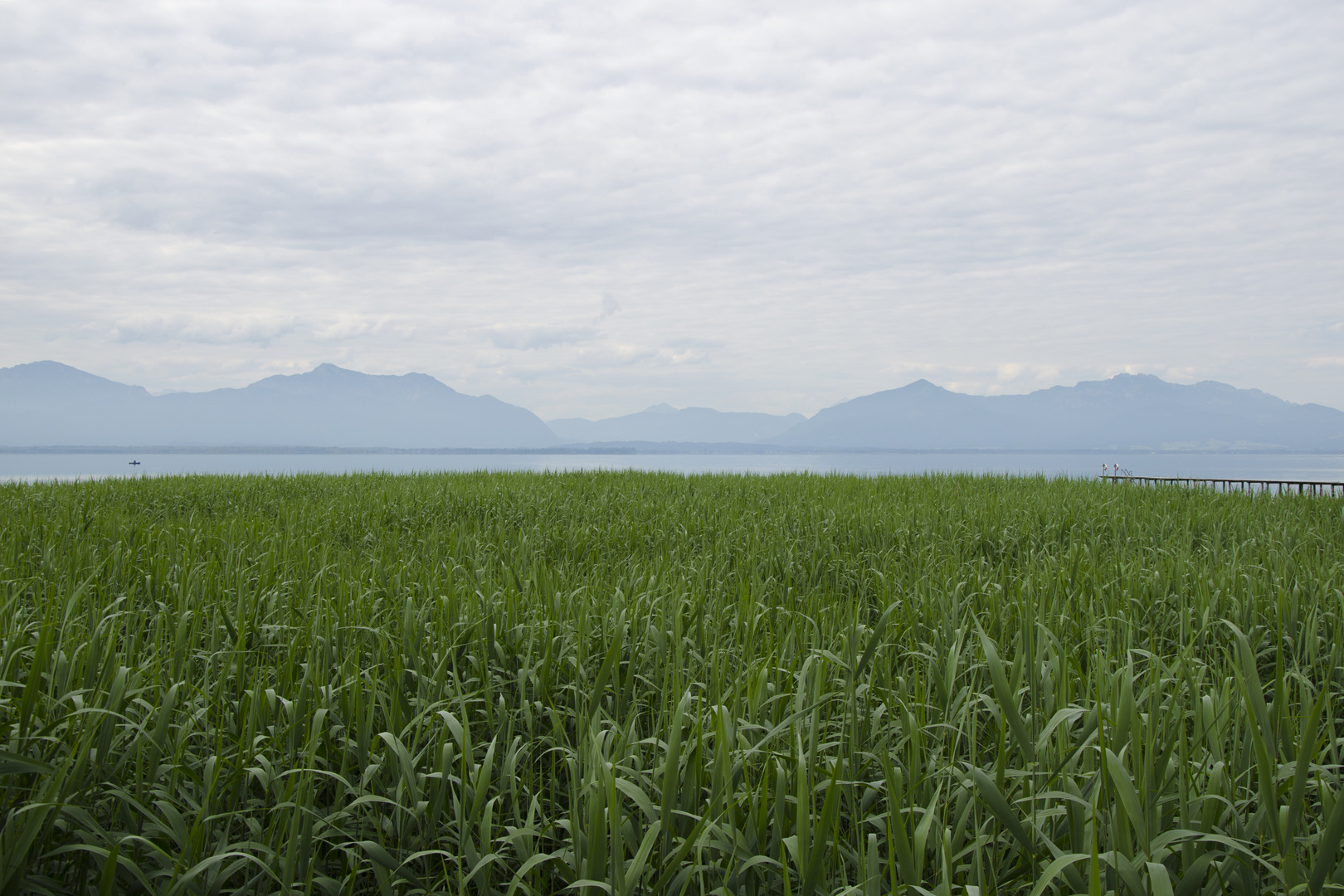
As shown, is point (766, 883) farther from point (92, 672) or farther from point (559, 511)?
point (559, 511)

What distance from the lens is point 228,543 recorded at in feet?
19.6

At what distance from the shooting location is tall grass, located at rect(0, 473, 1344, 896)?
1857 millimetres

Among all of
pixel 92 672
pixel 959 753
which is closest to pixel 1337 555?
pixel 959 753

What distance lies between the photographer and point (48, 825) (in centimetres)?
192

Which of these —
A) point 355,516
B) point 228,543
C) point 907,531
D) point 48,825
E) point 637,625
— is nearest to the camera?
point 48,825

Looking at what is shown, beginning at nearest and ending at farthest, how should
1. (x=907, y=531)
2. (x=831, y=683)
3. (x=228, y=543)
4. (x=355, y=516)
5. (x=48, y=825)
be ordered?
(x=48, y=825) → (x=831, y=683) → (x=228, y=543) → (x=907, y=531) → (x=355, y=516)

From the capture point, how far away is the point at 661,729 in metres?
2.62

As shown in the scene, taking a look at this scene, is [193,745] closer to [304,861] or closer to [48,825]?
[48,825]

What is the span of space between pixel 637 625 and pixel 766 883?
6.23ft

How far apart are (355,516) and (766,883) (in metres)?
8.11

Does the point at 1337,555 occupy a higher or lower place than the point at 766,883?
higher

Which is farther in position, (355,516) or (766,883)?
(355,516)

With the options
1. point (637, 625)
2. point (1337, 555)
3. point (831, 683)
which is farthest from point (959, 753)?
point (1337, 555)

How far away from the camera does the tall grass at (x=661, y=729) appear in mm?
1857
